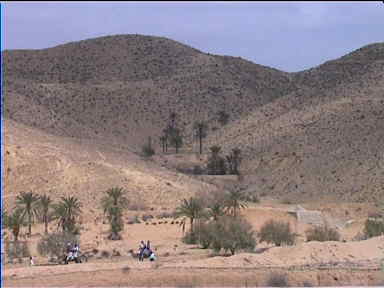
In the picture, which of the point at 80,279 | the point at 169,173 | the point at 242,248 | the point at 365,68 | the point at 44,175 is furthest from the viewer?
the point at 365,68

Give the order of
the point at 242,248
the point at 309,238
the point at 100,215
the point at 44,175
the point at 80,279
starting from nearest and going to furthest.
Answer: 1. the point at 80,279
2. the point at 242,248
3. the point at 309,238
4. the point at 100,215
5. the point at 44,175

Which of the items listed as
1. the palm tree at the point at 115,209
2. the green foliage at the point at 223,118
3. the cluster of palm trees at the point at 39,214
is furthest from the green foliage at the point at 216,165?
the cluster of palm trees at the point at 39,214

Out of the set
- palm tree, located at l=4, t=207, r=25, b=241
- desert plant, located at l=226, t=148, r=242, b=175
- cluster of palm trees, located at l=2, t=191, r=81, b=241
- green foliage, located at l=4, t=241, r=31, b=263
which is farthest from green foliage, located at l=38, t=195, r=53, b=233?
desert plant, located at l=226, t=148, r=242, b=175

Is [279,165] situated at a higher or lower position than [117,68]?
lower

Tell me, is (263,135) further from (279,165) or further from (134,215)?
(134,215)

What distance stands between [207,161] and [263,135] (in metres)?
11.8

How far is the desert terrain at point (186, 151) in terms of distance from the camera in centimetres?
3193

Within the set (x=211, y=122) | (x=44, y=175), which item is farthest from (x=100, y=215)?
(x=211, y=122)

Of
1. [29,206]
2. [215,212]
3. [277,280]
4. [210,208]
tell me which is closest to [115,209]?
[29,206]

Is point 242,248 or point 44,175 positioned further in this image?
point 44,175

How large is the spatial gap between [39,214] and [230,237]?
21.7 m

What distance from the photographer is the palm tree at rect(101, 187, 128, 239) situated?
5159cm

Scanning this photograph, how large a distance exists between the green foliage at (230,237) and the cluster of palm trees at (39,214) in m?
11.2

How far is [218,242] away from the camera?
40.9 meters
